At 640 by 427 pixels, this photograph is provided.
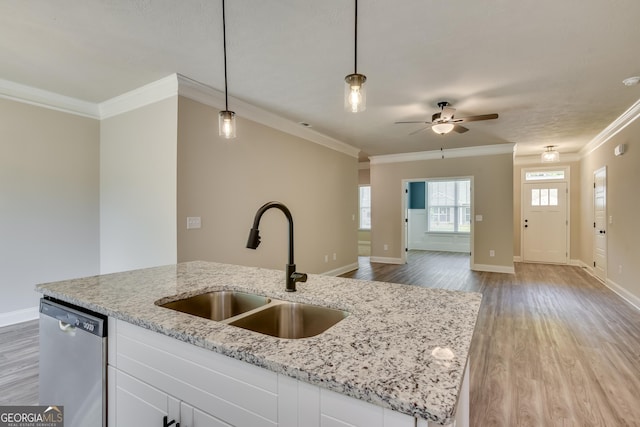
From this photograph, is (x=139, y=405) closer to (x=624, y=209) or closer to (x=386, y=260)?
(x=624, y=209)

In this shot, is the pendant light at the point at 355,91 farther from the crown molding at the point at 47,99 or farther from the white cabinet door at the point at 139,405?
the crown molding at the point at 47,99

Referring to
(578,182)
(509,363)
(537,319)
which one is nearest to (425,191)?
(578,182)

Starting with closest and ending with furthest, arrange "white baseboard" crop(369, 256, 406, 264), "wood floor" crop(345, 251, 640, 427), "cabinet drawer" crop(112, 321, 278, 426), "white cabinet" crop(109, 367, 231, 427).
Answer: "cabinet drawer" crop(112, 321, 278, 426)
"white cabinet" crop(109, 367, 231, 427)
"wood floor" crop(345, 251, 640, 427)
"white baseboard" crop(369, 256, 406, 264)

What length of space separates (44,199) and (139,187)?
115cm

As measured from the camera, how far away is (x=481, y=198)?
6.36 m

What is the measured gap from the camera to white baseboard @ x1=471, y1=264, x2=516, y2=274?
6.15 meters

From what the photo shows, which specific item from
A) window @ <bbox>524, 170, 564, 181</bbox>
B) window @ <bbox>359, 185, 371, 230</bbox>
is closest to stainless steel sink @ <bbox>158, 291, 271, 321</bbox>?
window @ <bbox>524, 170, 564, 181</bbox>

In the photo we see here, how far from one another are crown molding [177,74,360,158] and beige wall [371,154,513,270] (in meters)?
2.09

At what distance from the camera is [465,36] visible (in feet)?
7.54

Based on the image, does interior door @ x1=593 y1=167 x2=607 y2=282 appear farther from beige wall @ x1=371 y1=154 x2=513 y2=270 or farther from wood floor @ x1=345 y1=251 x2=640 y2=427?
beige wall @ x1=371 y1=154 x2=513 y2=270

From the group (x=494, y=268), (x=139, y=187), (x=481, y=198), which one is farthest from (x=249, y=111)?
(x=494, y=268)

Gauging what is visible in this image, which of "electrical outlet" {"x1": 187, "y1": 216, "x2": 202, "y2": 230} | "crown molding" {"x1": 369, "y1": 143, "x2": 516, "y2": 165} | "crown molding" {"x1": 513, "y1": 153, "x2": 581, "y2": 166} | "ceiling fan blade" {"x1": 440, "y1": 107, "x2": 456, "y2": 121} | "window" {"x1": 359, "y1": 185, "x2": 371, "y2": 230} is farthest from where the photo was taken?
"window" {"x1": 359, "y1": 185, "x2": 371, "y2": 230}

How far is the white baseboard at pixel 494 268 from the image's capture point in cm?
615

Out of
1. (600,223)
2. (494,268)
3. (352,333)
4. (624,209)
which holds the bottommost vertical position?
(494,268)
